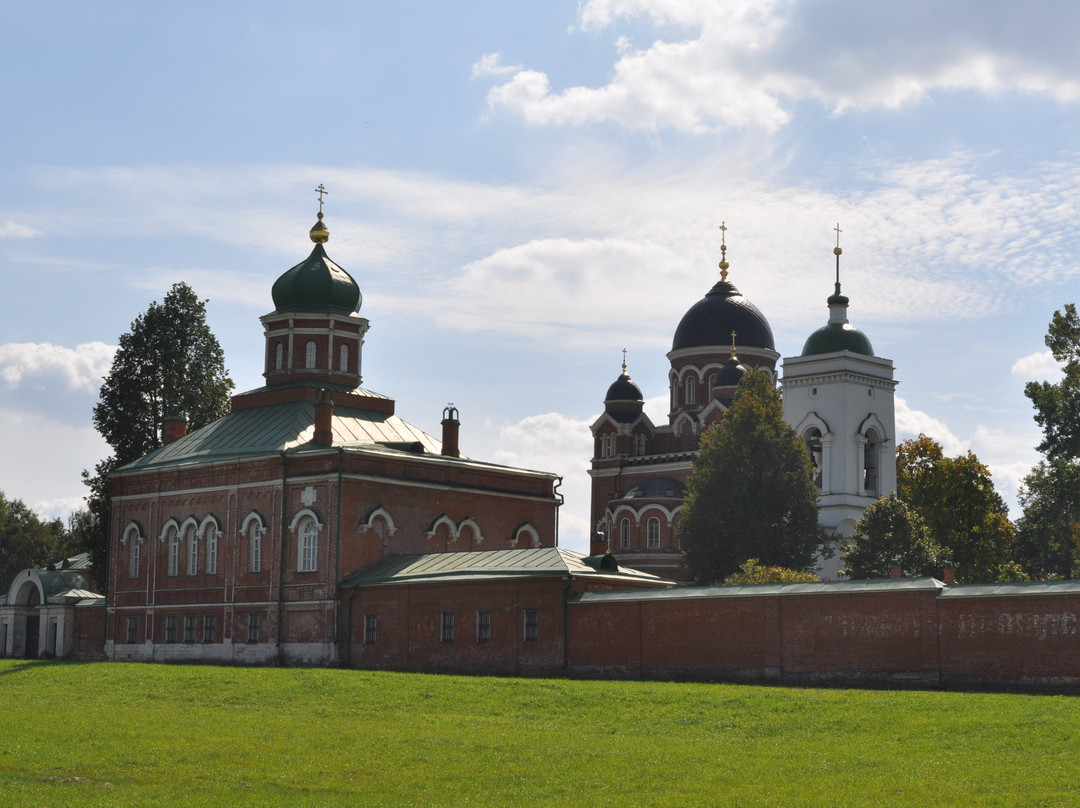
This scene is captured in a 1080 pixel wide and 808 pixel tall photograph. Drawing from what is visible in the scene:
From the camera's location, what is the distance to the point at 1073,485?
4234cm

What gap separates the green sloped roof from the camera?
4475cm

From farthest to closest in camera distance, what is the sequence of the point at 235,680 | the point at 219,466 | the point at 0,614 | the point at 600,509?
the point at 600,509 < the point at 0,614 < the point at 219,466 < the point at 235,680

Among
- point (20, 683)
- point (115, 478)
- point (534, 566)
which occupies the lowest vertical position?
point (20, 683)

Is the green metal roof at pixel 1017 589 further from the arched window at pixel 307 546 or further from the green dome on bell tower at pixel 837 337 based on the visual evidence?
the green dome on bell tower at pixel 837 337

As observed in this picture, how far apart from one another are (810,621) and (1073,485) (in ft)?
50.8

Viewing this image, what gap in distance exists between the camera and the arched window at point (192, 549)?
150 ft

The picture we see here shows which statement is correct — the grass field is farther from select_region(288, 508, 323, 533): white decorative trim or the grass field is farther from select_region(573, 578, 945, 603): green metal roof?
select_region(288, 508, 323, 533): white decorative trim

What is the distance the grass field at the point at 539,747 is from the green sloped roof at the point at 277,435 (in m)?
14.3

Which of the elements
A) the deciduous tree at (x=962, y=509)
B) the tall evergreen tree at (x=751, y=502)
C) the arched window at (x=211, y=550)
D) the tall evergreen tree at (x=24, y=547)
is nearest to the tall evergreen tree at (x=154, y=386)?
the arched window at (x=211, y=550)

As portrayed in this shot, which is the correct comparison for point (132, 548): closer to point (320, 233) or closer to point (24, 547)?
point (320, 233)

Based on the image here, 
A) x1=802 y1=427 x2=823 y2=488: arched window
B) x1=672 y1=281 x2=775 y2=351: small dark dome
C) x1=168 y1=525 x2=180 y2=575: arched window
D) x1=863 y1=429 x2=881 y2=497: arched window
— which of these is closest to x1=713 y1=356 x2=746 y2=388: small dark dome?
x1=672 y1=281 x2=775 y2=351: small dark dome

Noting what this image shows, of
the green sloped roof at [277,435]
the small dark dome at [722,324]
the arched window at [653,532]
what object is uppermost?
the small dark dome at [722,324]

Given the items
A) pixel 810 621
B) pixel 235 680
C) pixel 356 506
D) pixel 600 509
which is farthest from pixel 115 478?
pixel 600 509

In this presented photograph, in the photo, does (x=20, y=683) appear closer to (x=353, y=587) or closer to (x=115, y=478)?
(x=353, y=587)
